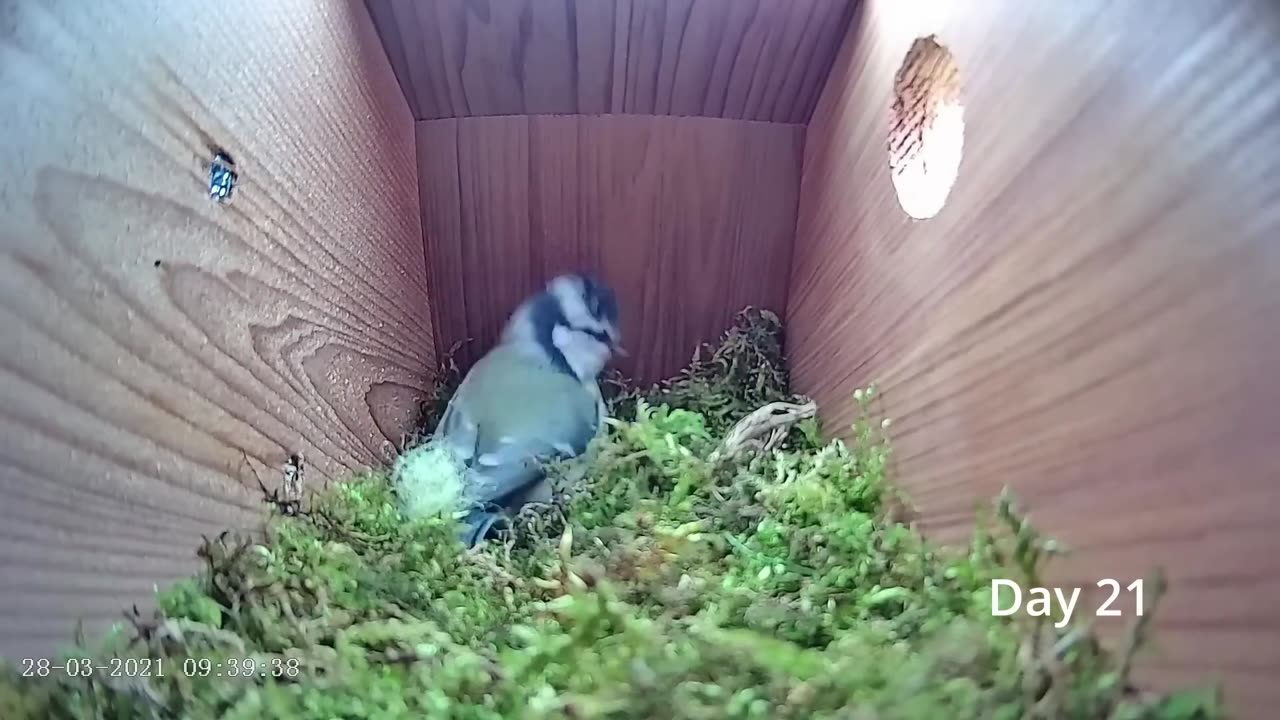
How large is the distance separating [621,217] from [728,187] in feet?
0.54

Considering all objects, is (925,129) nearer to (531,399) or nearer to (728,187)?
(728,187)

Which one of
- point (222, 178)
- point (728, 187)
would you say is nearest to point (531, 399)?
point (728, 187)

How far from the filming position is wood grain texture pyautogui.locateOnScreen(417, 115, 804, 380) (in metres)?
1.54

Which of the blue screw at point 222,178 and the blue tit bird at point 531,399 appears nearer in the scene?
the blue screw at point 222,178

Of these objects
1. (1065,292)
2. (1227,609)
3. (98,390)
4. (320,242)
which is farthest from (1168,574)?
(320,242)

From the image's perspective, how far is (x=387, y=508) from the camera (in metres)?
1.11

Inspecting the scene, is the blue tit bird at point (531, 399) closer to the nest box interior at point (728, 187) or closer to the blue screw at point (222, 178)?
the nest box interior at point (728, 187)

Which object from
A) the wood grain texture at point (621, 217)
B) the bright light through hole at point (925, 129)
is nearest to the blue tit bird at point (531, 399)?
the wood grain texture at point (621, 217)

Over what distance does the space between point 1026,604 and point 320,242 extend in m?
0.80

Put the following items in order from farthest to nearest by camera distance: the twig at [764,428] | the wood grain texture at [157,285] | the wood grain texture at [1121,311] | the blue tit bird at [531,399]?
1. the blue tit bird at [531,399]
2. the twig at [764,428]
3. the wood grain texture at [157,285]
4. the wood grain texture at [1121,311]

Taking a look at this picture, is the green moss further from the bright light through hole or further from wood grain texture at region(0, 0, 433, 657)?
the bright light through hole

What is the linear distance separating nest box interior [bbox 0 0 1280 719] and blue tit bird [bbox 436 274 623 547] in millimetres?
105

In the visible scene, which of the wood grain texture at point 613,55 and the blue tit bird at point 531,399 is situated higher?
the wood grain texture at point 613,55

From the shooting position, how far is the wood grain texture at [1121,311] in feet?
1.65
